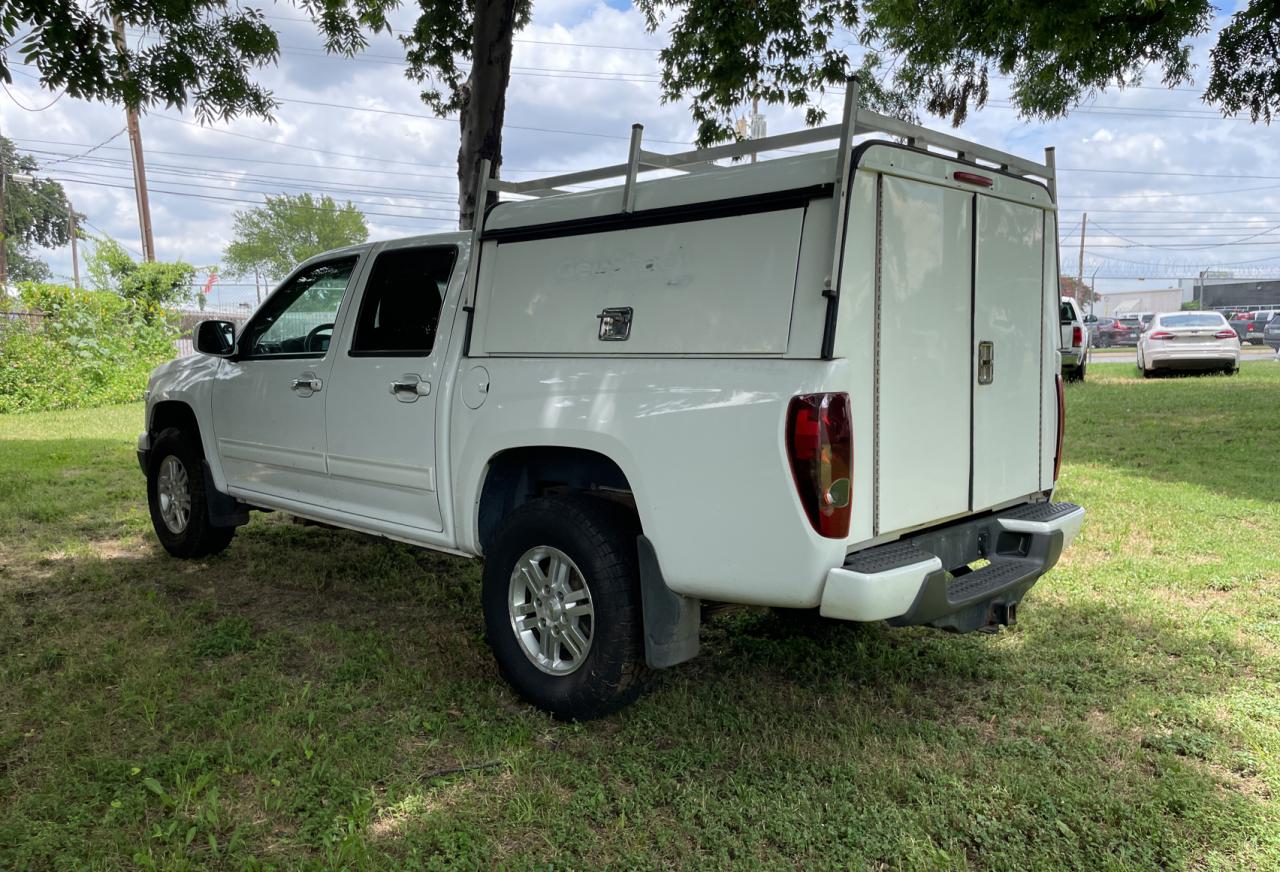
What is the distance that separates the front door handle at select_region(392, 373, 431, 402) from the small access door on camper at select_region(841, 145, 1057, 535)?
6.69 ft

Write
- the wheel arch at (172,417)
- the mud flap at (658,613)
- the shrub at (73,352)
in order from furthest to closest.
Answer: the shrub at (73,352) < the wheel arch at (172,417) < the mud flap at (658,613)

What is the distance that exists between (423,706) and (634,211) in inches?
86.5

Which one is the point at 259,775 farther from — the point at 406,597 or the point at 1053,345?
the point at 1053,345

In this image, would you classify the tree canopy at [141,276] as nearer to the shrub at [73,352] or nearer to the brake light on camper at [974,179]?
the shrub at [73,352]

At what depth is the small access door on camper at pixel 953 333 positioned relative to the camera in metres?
3.26

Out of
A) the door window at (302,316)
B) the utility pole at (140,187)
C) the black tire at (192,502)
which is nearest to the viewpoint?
the door window at (302,316)

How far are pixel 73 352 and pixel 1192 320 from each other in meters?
21.0

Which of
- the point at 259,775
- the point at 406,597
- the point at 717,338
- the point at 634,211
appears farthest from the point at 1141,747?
the point at 406,597

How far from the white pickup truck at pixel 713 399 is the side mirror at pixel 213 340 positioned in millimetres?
1028

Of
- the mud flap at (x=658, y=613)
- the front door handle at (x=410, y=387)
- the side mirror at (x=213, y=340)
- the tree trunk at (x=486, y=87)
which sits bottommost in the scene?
the mud flap at (x=658, y=613)

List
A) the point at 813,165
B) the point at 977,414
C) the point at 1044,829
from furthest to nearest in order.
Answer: the point at 977,414 → the point at 813,165 → the point at 1044,829

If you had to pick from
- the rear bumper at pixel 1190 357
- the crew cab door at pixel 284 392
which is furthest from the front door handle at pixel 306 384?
the rear bumper at pixel 1190 357

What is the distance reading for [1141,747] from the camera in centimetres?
347

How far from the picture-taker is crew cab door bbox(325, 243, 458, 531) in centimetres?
428
